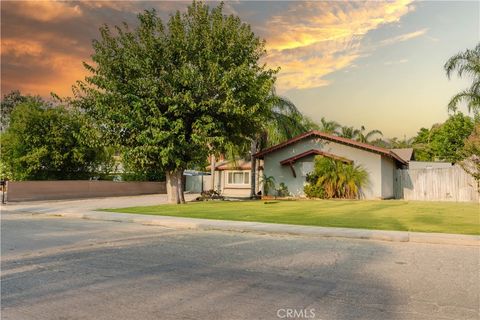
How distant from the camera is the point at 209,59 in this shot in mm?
23516

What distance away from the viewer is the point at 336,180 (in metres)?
28.5

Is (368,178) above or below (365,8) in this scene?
below

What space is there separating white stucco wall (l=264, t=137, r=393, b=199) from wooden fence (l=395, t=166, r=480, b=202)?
7.15 feet

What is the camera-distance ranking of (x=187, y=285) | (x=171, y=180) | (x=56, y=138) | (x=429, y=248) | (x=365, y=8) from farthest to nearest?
1. (x=56, y=138)
2. (x=171, y=180)
3. (x=365, y=8)
4. (x=429, y=248)
5. (x=187, y=285)

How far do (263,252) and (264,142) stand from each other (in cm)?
2577

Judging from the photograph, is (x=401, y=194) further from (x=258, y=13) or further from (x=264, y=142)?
(x=258, y=13)

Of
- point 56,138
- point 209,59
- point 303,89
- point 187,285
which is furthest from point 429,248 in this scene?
point 56,138

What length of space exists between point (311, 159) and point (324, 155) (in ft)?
4.85

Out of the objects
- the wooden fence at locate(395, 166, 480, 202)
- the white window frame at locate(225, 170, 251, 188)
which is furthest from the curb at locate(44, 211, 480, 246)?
the white window frame at locate(225, 170, 251, 188)

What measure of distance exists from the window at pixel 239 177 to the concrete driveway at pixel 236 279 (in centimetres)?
2902

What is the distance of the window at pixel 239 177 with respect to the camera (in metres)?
40.0

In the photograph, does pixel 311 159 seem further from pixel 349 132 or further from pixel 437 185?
pixel 349 132

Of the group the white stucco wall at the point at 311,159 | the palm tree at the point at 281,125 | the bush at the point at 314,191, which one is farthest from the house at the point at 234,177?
the bush at the point at 314,191

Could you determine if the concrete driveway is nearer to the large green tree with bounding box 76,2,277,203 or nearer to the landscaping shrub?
the large green tree with bounding box 76,2,277,203
